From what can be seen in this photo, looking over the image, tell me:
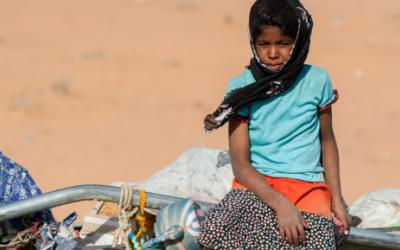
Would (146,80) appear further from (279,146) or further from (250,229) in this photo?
(250,229)

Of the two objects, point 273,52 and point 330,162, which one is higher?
point 273,52

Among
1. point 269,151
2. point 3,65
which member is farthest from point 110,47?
point 269,151

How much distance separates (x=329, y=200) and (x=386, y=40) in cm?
894

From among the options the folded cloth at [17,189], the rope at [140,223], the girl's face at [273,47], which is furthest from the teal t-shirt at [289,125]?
the folded cloth at [17,189]

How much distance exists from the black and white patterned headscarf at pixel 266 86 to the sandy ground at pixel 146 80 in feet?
11.7

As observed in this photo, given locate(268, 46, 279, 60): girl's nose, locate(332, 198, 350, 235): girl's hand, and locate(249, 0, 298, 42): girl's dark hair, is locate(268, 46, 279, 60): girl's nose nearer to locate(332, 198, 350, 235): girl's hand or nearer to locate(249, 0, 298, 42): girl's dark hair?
locate(249, 0, 298, 42): girl's dark hair

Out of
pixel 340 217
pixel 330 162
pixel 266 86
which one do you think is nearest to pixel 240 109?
pixel 266 86

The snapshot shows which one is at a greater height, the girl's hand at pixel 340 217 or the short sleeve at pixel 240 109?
the short sleeve at pixel 240 109

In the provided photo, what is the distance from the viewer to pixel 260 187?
140 inches

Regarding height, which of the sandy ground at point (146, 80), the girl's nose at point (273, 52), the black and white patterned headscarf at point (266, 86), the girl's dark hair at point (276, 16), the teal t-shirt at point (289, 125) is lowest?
the sandy ground at point (146, 80)

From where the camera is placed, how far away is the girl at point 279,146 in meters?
3.46

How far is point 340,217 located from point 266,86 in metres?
0.61

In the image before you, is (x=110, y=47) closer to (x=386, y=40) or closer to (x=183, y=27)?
(x=183, y=27)

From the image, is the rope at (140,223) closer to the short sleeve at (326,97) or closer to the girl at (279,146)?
the girl at (279,146)
